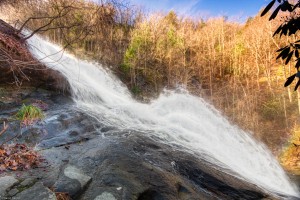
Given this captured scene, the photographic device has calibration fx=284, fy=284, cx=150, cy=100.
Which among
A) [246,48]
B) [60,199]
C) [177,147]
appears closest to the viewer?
[60,199]

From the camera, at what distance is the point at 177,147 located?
19.0 feet

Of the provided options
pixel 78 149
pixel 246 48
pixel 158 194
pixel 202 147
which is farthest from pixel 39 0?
pixel 246 48

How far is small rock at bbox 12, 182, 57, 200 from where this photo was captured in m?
3.15

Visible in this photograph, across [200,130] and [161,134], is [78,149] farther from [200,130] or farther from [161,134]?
[200,130]

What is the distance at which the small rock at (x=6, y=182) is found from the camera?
10.7 feet

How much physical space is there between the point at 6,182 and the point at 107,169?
124cm

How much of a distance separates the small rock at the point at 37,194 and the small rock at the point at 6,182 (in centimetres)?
21

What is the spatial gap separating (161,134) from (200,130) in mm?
2287

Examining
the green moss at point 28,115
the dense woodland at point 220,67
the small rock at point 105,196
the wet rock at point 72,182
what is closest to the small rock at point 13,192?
the wet rock at point 72,182

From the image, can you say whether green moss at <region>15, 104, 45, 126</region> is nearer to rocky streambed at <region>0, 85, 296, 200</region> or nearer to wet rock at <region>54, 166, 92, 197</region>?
rocky streambed at <region>0, 85, 296, 200</region>

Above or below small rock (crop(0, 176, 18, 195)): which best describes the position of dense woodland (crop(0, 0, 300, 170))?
above

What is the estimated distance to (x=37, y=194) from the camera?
10.6 feet

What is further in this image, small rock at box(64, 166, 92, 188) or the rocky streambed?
small rock at box(64, 166, 92, 188)

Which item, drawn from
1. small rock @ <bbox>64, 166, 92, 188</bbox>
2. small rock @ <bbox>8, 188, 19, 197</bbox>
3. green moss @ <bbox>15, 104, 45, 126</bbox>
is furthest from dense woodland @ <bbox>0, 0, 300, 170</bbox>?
small rock @ <bbox>8, 188, 19, 197</bbox>
